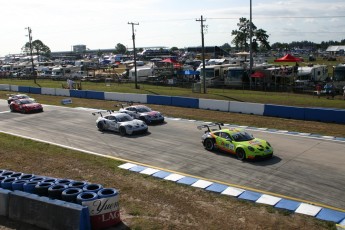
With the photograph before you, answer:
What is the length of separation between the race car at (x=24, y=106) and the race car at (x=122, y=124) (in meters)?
12.1

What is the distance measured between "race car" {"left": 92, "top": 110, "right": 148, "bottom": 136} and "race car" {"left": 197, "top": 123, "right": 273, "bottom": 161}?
5.81 metres

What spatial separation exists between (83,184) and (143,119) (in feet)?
52.7

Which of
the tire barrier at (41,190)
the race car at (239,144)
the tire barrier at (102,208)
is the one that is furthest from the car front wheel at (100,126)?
the tire barrier at (102,208)

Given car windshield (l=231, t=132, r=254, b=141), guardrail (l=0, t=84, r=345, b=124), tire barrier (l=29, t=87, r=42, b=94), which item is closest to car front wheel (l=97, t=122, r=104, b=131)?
car windshield (l=231, t=132, r=254, b=141)

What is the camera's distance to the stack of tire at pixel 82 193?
37.6 feet

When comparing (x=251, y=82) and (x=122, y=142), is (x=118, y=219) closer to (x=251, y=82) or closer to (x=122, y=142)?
(x=122, y=142)

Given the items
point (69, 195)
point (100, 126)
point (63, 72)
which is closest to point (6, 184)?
point (69, 195)

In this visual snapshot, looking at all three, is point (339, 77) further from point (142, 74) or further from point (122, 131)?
point (142, 74)

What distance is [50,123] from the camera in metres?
31.2

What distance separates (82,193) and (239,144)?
32.4 ft

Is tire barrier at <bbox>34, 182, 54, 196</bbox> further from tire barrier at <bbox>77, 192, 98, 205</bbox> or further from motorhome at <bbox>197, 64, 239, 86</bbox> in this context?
motorhome at <bbox>197, 64, 239, 86</bbox>

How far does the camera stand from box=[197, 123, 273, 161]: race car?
61.9 ft

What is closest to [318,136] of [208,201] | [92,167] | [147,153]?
[147,153]

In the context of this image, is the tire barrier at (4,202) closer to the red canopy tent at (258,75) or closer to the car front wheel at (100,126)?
the car front wheel at (100,126)
